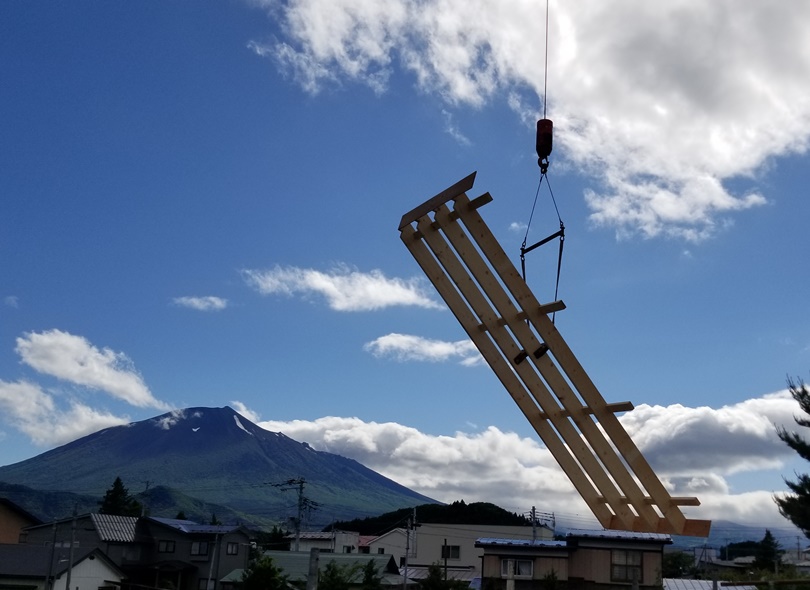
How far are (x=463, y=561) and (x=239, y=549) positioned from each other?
1583cm

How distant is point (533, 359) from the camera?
44.7 ft

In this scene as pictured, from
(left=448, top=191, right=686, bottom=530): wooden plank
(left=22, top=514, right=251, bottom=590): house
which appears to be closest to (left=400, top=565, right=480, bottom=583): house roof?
(left=22, top=514, right=251, bottom=590): house

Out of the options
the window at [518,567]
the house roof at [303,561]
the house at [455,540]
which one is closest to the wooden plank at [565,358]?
the window at [518,567]

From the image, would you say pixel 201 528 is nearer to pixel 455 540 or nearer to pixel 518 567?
pixel 455 540

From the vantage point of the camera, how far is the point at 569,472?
14641 millimetres

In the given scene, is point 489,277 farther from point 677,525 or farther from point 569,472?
point 677,525

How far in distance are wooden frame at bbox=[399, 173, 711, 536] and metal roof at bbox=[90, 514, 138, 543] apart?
4830cm

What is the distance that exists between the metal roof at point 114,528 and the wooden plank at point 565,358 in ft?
162

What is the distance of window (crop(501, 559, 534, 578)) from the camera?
26.9 meters

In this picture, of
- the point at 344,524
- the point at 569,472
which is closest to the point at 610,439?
the point at 569,472

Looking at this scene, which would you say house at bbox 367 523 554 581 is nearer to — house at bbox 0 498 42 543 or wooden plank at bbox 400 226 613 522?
house at bbox 0 498 42 543

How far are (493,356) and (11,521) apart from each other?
5670 centimetres

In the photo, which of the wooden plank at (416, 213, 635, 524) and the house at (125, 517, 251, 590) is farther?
the house at (125, 517, 251, 590)

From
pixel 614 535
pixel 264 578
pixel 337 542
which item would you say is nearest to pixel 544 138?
pixel 614 535
